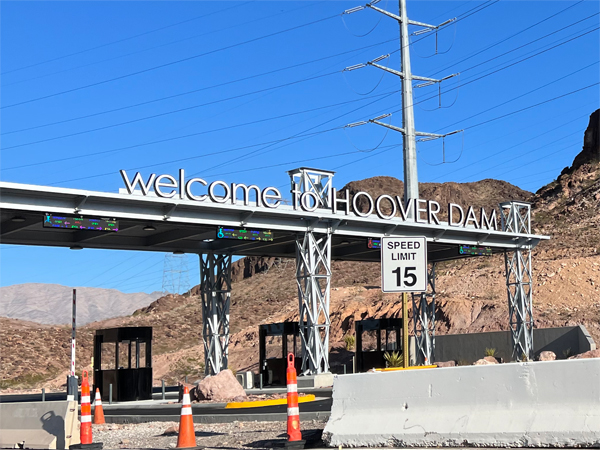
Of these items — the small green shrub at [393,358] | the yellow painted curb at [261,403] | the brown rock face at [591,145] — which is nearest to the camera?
the yellow painted curb at [261,403]

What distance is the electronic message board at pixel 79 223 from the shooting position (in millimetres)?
23167

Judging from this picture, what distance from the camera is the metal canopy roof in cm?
2336

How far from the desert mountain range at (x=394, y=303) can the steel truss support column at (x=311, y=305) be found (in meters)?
21.5

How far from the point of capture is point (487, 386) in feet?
32.8

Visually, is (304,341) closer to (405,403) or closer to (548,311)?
(405,403)

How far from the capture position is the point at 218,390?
80.1 ft

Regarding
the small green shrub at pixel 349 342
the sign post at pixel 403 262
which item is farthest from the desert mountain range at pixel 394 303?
the sign post at pixel 403 262

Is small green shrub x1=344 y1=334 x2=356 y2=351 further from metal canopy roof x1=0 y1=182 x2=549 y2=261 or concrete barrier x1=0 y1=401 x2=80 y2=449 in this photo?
concrete barrier x1=0 y1=401 x2=80 y2=449

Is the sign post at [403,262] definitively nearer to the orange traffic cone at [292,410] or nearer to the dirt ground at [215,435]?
the orange traffic cone at [292,410]

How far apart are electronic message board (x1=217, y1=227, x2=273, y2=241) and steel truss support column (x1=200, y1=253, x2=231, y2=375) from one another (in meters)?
4.68

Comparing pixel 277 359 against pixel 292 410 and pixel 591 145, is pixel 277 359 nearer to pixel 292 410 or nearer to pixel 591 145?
pixel 292 410

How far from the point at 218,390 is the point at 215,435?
10086mm

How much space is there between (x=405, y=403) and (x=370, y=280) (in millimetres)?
77565

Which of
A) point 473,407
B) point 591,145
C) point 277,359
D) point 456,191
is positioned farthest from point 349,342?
point 456,191
